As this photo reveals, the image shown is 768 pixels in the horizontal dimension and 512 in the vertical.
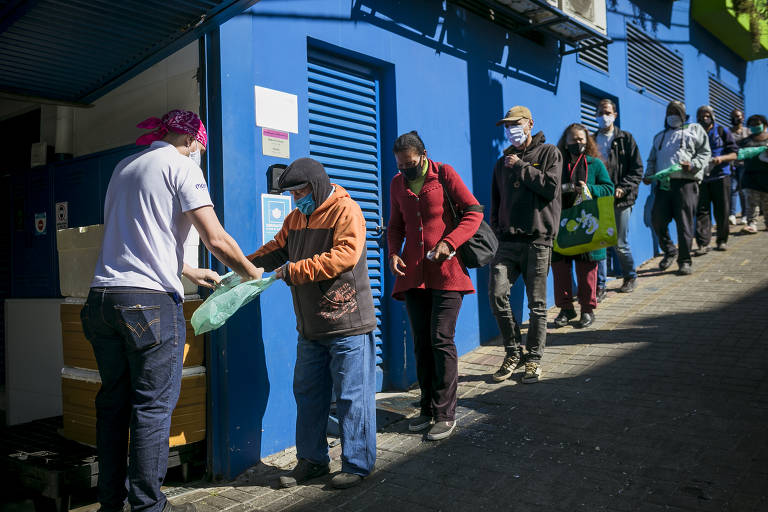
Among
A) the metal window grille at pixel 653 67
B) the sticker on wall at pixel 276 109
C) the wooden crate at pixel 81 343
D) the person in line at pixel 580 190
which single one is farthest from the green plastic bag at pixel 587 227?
the metal window grille at pixel 653 67

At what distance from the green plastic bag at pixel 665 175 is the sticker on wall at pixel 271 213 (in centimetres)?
589

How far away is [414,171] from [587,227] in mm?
2675

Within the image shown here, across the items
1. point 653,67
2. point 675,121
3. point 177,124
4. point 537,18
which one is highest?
point 653,67

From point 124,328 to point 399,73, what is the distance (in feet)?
12.3

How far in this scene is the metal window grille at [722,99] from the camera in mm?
14020

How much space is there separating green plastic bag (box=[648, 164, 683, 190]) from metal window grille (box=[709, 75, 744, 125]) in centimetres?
727

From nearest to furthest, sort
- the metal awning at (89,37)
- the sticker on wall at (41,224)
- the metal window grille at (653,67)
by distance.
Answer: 1. the metal awning at (89,37)
2. the sticker on wall at (41,224)
3. the metal window grille at (653,67)

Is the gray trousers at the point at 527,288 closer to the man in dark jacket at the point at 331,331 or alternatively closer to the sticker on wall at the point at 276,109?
the man in dark jacket at the point at 331,331

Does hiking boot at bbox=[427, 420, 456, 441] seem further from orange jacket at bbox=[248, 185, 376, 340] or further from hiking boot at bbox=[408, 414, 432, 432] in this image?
orange jacket at bbox=[248, 185, 376, 340]

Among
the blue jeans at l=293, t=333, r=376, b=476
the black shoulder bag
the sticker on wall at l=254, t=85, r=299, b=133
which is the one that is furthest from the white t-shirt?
the black shoulder bag

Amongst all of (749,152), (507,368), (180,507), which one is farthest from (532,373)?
(749,152)

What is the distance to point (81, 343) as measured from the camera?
3797 mm

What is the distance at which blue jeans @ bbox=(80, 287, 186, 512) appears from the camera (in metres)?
2.82

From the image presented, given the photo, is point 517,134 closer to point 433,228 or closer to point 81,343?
point 433,228
